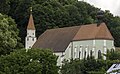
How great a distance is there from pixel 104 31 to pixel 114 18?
106 ft

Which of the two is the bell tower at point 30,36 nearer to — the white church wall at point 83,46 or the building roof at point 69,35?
the building roof at point 69,35

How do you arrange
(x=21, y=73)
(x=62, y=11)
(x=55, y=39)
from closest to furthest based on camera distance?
1. (x=21, y=73)
2. (x=55, y=39)
3. (x=62, y=11)

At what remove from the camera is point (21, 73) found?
141ft

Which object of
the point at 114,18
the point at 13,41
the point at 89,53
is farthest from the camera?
the point at 114,18

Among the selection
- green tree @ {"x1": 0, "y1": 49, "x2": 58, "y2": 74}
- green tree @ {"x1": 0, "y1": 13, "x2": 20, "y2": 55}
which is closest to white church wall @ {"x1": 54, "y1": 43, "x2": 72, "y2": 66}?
green tree @ {"x1": 0, "y1": 13, "x2": 20, "y2": 55}

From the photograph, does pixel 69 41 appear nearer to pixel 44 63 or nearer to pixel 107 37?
pixel 107 37

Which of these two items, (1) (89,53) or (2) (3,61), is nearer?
(2) (3,61)

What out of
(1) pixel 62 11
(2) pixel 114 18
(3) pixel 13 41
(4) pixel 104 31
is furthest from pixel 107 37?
(2) pixel 114 18

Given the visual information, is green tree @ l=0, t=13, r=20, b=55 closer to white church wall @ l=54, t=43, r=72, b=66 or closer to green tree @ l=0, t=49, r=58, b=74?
white church wall @ l=54, t=43, r=72, b=66

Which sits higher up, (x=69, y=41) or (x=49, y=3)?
(x=49, y=3)

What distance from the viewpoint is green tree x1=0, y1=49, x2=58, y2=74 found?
43344mm

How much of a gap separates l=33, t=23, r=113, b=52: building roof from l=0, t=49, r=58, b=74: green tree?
28.5m

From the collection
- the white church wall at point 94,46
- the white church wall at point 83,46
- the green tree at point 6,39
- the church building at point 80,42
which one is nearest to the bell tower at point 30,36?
the church building at point 80,42

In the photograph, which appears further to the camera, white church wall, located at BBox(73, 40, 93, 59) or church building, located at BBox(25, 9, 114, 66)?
white church wall, located at BBox(73, 40, 93, 59)
